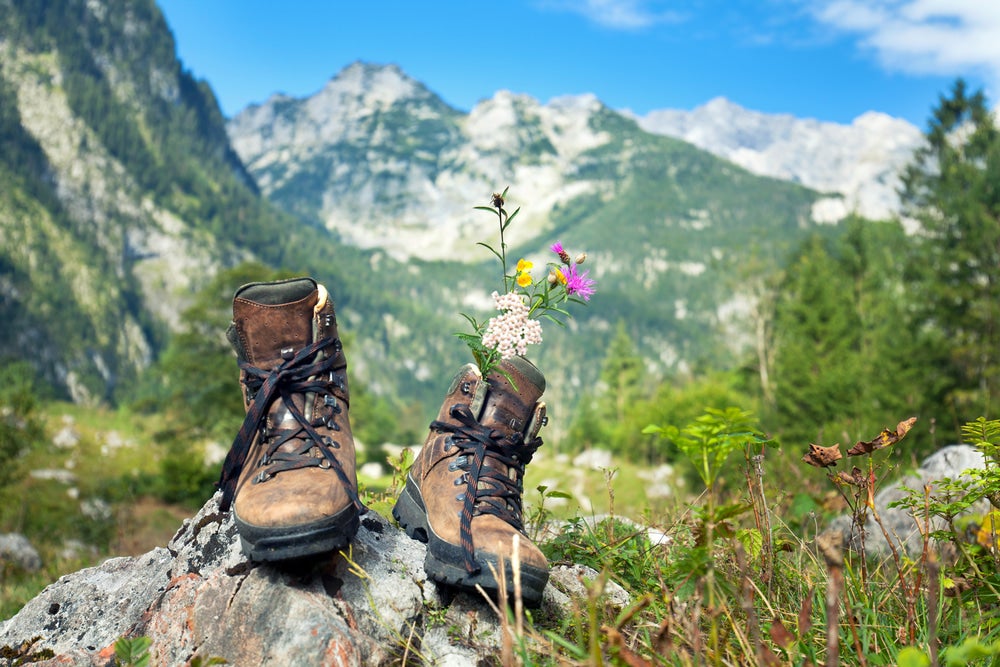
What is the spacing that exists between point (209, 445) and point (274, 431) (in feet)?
161

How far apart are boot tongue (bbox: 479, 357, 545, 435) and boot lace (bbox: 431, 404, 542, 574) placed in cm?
5

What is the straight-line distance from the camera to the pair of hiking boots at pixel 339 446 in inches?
107

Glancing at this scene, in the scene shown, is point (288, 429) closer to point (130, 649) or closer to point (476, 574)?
point (476, 574)

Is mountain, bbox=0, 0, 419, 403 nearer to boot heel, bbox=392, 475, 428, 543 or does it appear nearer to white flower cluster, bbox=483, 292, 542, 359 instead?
boot heel, bbox=392, 475, 428, 543

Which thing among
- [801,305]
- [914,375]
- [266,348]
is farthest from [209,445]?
[266,348]

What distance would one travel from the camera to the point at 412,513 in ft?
10.7

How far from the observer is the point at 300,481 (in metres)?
2.80

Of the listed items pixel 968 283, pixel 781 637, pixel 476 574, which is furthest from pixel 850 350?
pixel 781 637

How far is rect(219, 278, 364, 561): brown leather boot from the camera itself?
9.08 ft

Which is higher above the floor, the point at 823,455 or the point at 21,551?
the point at 823,455

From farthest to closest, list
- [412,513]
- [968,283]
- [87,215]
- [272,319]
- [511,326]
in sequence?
[87,215] < [968,283] < [412,513] < [272,319] < [511,326]

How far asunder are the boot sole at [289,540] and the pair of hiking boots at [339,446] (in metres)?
0.01

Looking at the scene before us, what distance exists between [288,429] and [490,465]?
93 cm

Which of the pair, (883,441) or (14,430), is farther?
(14,430)
